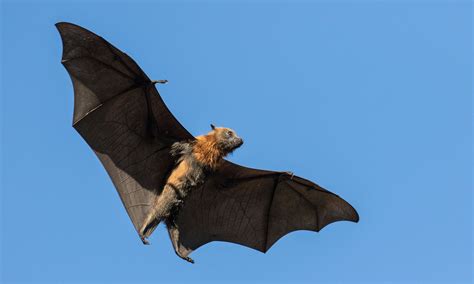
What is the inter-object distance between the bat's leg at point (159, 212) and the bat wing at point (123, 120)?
0.83 ft

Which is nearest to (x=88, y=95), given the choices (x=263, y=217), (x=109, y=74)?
(x=109, y=74)

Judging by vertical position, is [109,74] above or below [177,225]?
above

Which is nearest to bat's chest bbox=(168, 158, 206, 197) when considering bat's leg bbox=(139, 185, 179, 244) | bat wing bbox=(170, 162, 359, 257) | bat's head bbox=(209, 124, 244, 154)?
bat's leg bbox=(139, 185, 179, 244)

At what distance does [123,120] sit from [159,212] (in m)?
2.34

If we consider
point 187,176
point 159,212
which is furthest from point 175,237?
point 187,176

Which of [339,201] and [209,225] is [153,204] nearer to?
[209,225]

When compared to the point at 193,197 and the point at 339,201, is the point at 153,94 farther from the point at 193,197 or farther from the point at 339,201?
the point at 339,201

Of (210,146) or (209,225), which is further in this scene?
(209,225)

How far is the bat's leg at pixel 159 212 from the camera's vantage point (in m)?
21.2

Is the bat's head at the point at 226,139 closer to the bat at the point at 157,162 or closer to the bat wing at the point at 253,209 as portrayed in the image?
the bat at the point at 157,162

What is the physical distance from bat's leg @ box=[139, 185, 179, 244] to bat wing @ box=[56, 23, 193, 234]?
0.83 ft

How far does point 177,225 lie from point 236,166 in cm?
202

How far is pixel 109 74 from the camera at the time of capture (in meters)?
21.1

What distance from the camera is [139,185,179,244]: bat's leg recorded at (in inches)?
833
